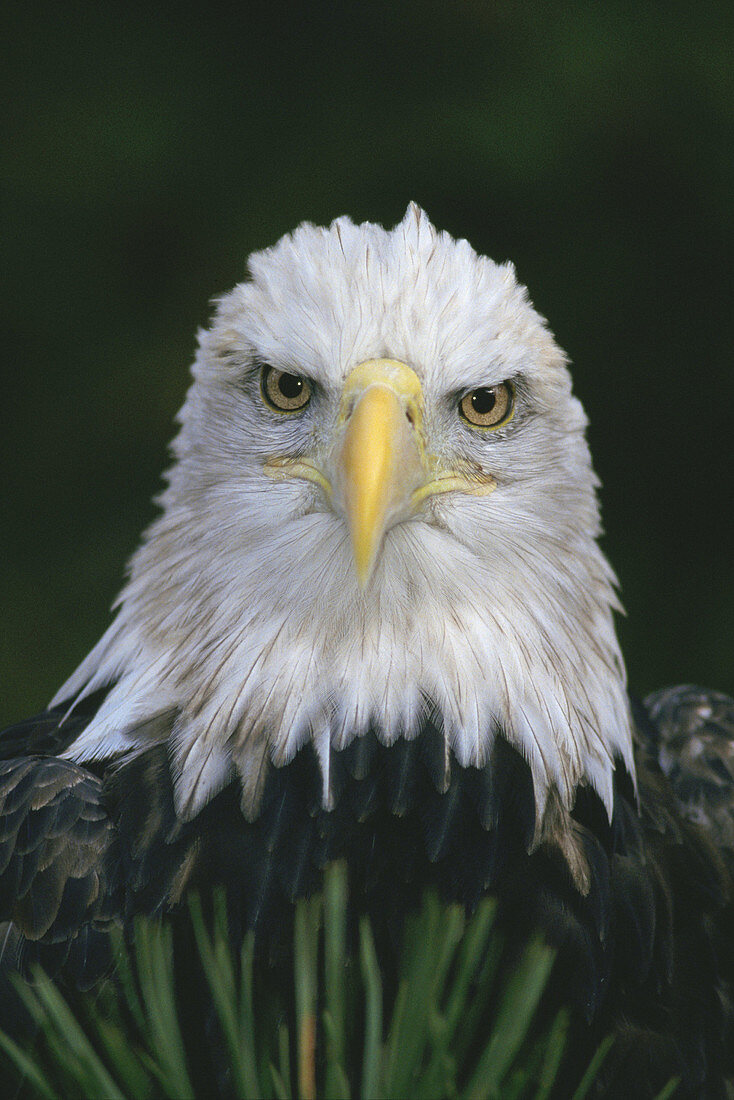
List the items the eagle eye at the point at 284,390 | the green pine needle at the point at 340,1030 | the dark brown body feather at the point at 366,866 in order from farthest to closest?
the eagle eye at the point at 284,390 < the dark brown body feather at the point at 366,866 < the green pine needle at the point at 340,1030

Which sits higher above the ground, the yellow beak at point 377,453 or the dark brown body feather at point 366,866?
the yellow beak at point 377,453

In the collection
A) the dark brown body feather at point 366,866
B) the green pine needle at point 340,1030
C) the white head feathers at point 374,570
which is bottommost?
the dark brown body feather at point 366,866

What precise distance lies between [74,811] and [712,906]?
0.94m

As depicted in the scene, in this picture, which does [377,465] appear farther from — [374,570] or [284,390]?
[284,390]

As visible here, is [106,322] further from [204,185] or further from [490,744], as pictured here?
[490,744]

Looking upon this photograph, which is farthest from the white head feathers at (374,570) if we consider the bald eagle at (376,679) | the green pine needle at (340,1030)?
the green pine needle at (340,1030)

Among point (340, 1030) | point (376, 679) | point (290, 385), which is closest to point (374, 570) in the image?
point (376, 679)

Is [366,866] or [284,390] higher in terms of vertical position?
[284,390]

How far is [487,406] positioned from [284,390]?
0.26 meters

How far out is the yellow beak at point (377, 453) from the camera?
1.24 m

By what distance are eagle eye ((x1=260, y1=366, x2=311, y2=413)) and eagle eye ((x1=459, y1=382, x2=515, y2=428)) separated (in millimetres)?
201

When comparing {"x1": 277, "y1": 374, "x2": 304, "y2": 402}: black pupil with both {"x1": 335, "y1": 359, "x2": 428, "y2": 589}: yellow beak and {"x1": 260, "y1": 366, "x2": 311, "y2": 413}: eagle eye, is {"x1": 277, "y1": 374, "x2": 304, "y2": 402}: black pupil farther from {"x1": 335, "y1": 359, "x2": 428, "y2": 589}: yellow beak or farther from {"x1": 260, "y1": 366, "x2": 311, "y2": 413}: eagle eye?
{"x1": 335, "y1": 359, "x2": 428, "y2": 589}: yellow beak

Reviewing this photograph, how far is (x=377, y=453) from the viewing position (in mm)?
1267

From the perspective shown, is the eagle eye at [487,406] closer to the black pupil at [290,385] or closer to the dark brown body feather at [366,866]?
the black pupil at [290,385]
